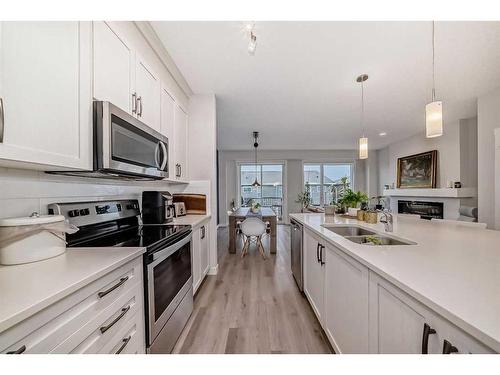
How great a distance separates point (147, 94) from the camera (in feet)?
5.82

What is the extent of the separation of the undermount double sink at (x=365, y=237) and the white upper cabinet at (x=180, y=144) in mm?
1752

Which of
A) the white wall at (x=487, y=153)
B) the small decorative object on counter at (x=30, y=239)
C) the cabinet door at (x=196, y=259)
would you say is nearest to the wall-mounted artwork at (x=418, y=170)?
the white wall at (x=487, y=153)

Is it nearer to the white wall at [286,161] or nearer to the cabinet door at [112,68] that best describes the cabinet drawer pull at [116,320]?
the cabinet door at [112,68]

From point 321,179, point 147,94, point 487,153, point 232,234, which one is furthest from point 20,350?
point 321,179

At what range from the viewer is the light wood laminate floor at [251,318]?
1.54 meters

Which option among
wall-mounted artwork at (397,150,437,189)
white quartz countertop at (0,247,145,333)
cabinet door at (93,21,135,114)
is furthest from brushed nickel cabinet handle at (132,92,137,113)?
wall-mounted artwork at (397,150,437,189)

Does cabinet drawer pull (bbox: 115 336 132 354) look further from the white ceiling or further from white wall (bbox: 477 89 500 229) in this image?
white wall (bbox: 477 89 500 229)

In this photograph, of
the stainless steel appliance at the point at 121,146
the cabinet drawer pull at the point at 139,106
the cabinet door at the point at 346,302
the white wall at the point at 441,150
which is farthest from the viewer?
the white wall at the point at 441,150

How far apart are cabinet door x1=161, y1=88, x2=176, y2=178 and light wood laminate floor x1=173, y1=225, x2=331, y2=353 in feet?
4.68

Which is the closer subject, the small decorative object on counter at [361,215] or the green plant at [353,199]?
the small decorative object on counter at [361,215]

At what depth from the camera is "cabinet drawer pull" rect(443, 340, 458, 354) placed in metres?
0.56

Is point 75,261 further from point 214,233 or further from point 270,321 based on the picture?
point 214,233

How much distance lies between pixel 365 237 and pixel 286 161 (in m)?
5.76
